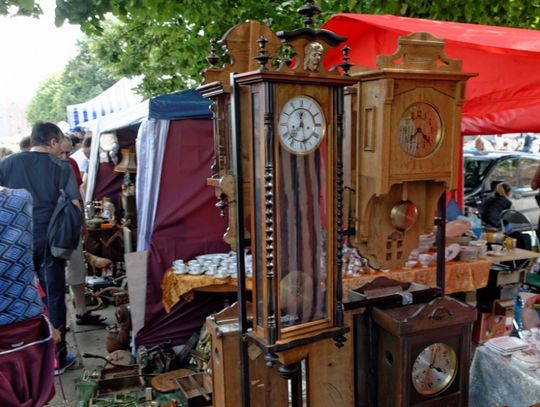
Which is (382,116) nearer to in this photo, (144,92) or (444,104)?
(444,104)

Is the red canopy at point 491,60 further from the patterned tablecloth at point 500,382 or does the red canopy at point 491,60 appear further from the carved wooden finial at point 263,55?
the carved wooden finial at point 263,55

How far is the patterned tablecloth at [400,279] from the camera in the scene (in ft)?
12.9

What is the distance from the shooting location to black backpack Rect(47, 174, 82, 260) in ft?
12.8

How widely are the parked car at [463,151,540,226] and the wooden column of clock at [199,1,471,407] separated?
6.12 m

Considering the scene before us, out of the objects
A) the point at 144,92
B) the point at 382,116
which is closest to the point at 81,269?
the point at 382,116

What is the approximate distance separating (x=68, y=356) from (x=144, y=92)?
6.57 meters

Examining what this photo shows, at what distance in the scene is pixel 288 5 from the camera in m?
5.76

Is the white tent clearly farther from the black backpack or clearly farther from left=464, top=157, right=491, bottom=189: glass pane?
left=464, top=157, right=491, bottom=189: glass pane

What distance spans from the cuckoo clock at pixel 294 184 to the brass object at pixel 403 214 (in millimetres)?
378

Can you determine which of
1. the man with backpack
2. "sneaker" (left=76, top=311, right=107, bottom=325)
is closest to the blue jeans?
the man with backpack

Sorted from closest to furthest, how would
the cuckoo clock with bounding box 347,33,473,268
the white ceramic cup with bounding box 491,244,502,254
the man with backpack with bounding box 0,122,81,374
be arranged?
1. the cuckoo clock with bounding box 347,33,473,268
2. the man with backpack with bounding box 0,122,81,374
3. the white ceramic cup with bounding box 491,244,502,254

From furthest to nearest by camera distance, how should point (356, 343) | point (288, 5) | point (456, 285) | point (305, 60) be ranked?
point (288, 5) < point (456, 285) < point (356, 343) < point (305, 60)

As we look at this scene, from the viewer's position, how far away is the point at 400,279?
3941 millimetres

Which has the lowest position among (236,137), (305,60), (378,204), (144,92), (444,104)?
(378,204)
